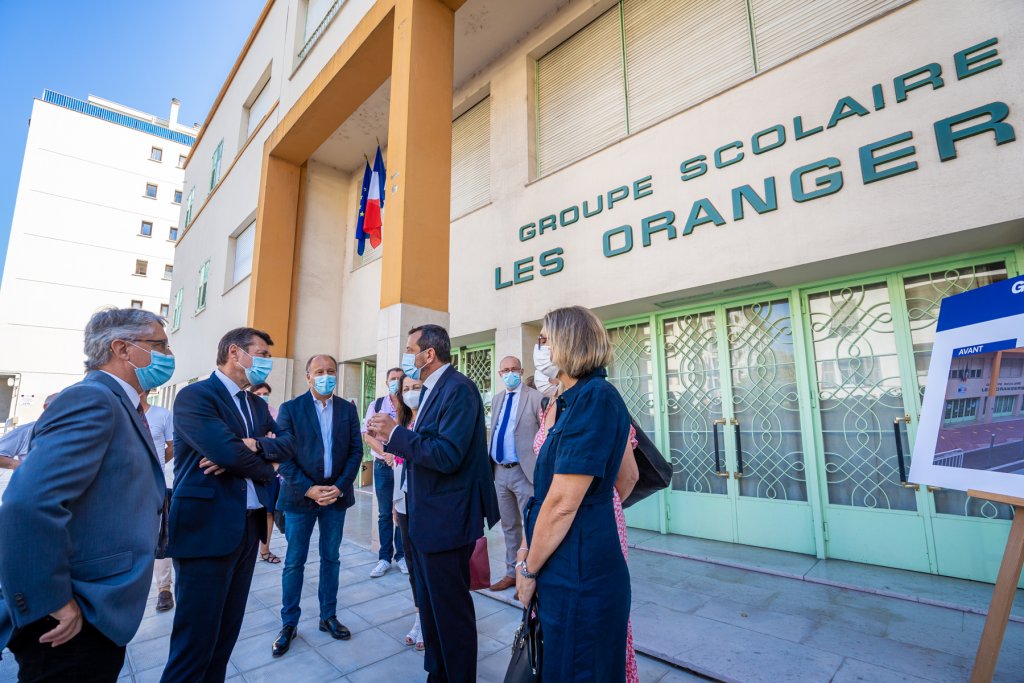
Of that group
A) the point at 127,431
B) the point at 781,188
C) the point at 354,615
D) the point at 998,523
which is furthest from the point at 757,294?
the point at 127,431

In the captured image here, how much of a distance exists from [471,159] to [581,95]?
2.21 metres

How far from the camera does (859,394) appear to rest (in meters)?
4.13

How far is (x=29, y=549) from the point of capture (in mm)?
1270

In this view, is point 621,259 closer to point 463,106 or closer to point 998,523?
point 998,523

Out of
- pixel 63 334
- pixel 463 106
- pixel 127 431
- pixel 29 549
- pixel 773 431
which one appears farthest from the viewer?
pixel 63 334

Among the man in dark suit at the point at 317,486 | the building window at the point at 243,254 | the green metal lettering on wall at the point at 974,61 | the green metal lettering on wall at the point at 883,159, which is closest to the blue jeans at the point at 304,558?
the man in dark suit at the point at 317,486

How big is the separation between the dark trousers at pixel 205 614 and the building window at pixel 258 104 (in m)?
10.8

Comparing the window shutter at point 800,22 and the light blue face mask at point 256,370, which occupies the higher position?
the window shutter at point 800,22

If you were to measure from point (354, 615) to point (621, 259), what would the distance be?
420 cm

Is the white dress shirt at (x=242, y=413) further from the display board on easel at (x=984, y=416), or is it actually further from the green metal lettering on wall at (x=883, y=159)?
Answer: the green metal lettering on wall at (x=883, y=159)

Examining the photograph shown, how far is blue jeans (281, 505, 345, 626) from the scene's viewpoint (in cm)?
304

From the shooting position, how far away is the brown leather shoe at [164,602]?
11.8 ft

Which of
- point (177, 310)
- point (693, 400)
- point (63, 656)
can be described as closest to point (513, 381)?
point (693, 400)

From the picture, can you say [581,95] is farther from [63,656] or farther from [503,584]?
[63,656]
